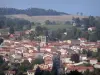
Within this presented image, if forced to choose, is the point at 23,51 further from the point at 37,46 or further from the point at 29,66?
the point at 29,66

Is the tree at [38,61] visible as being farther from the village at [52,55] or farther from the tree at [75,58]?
the tree at [75,58]

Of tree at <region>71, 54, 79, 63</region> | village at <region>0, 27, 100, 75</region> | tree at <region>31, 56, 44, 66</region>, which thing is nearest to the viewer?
village at <region>0, 27, 100, 75</region>

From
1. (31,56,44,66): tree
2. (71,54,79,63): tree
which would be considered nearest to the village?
(71,54,79,63): tree

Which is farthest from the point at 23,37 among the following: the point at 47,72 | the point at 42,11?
the point at 42,11

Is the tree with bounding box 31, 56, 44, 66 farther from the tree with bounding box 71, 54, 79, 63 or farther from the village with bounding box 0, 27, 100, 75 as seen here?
the tree with bounding box 71, 54, 79, 63

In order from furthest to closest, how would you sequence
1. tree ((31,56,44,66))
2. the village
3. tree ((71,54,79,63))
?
tree ((71,54,79,63)), tree ((31,56,44,66)), the village

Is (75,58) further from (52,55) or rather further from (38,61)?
(38,61)

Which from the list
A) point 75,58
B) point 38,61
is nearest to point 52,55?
point 75,58

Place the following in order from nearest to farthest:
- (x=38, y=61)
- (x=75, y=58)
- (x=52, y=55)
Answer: (x=38, y=61), (x=75, y=58), (x=52, y=55)

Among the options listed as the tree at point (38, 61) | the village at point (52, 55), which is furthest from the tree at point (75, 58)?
the tree at point (38, 61)

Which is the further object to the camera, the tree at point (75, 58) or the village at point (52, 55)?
the tree at point (75, 58)

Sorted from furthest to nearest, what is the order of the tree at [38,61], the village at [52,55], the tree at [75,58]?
the tree at [75,58] → the tree at [38,61] → the village at [52,55]
